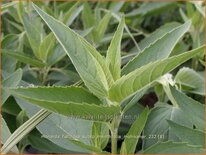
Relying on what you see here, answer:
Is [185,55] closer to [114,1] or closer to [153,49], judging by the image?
[153,49]

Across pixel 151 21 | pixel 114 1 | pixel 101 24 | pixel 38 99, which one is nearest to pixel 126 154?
pixel 38 99

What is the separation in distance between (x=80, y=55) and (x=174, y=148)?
203 millimetres

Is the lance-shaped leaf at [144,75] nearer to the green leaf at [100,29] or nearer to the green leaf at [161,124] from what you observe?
the green leaf at [161,124]

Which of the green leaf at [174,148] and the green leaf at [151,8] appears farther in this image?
the green leaf at [151,8]

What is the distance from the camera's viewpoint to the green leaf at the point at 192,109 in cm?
80

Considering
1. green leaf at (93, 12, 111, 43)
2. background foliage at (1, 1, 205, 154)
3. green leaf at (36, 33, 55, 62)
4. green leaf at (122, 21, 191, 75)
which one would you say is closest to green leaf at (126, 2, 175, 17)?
background foliage at (1, 1, 205, 154)

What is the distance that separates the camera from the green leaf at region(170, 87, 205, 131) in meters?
0.80

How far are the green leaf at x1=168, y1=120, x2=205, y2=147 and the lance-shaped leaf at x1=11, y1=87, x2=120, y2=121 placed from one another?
0.13m

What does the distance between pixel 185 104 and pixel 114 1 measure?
77cm

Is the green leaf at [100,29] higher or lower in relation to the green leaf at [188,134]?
higher

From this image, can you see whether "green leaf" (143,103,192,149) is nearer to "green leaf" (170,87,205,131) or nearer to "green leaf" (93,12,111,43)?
"green leaf" (170,87,205,131)

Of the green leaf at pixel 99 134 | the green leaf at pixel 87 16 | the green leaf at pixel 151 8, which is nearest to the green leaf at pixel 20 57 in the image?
the green leaf at pixel 87 16

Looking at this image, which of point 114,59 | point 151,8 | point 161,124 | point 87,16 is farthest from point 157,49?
point 151,8

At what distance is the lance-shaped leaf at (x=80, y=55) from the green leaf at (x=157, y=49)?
7 centimetres
